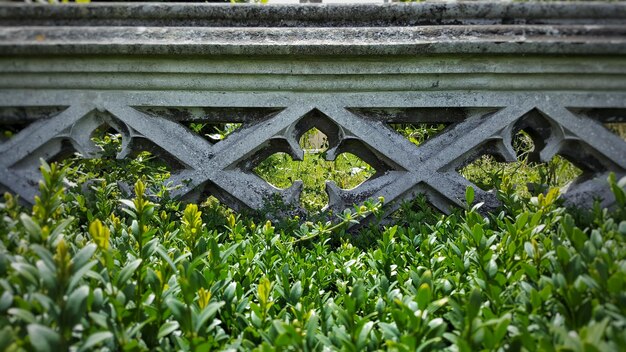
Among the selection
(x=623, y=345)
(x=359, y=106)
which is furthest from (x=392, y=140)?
(x=623, y=345)

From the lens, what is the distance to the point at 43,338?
0.71 m

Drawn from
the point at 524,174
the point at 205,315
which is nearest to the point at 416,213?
the point at 205,315

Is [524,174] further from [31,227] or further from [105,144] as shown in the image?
[31,227]

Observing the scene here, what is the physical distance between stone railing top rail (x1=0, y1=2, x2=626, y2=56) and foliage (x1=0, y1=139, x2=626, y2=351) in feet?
2.45

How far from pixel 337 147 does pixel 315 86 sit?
27 centimetres

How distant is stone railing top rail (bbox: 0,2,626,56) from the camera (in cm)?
183

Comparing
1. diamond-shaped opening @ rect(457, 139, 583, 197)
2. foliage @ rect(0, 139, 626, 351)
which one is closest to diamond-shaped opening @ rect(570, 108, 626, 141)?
diamond-shaped opening @ rect(457, 139, 583, 197)

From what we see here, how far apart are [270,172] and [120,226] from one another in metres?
2.11

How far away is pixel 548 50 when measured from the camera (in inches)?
71.6

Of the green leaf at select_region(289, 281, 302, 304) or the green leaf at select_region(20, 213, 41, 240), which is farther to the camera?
the green leaf at select_region(289, 281, 302, 304)

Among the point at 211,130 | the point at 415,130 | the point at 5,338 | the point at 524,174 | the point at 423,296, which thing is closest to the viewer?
the point at 5,338

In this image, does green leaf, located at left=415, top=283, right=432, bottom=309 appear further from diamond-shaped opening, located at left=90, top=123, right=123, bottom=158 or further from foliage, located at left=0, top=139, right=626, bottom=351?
diamond-shaped opening, located at left=90, top=123, right=123, bottom=158

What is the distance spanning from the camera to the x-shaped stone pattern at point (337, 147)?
1888 mm

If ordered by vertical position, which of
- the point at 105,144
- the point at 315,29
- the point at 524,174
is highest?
the point at 524,174
